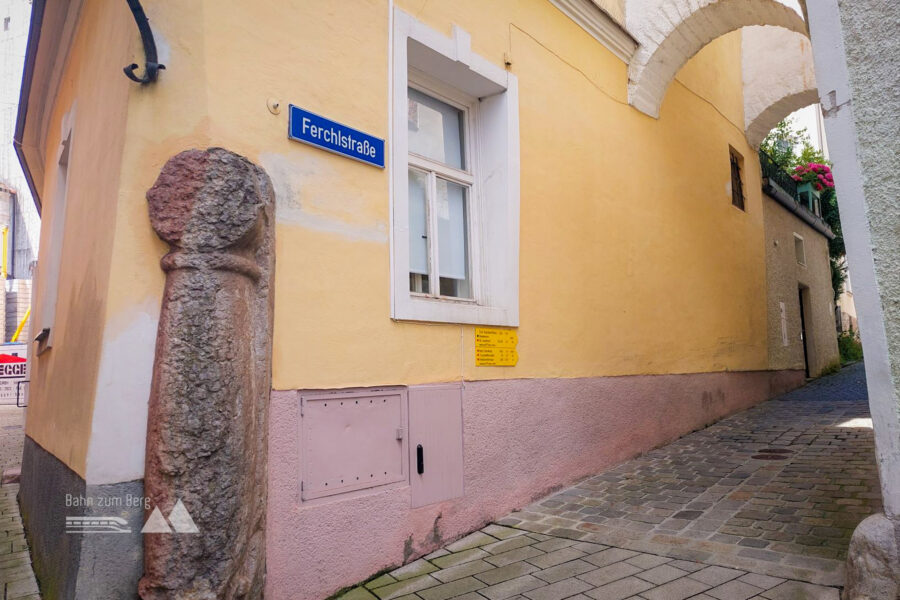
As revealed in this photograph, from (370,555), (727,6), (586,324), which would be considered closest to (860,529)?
(370,555)

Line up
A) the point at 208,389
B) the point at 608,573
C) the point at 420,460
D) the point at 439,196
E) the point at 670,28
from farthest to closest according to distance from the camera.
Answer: the point at 670,28 < the point at 439,196 < the point at 420,460 < the point at 608,573 < the point at 208,389

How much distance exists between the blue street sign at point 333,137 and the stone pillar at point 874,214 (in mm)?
2418

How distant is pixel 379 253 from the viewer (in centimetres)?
377

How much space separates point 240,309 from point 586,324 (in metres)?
3.40

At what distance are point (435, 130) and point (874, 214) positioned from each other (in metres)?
2.95

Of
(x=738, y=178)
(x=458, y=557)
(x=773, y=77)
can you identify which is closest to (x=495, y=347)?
(x=458, y=557)

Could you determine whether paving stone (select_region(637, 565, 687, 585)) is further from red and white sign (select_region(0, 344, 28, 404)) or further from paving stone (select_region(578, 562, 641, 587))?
red and white sign (select_region(0, 344, 28, 404))

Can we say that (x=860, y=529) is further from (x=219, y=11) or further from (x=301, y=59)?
(x=219, y=11)

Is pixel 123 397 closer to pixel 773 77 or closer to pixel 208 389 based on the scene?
pixel 208 389

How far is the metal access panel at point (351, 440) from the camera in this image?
3301mm

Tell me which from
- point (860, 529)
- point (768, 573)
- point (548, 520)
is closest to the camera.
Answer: point (860, 529)

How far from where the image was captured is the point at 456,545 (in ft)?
13.1

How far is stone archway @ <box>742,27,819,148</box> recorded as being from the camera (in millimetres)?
9414

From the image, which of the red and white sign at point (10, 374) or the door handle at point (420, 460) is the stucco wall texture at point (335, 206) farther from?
the red and white sign at point (10, 374)
